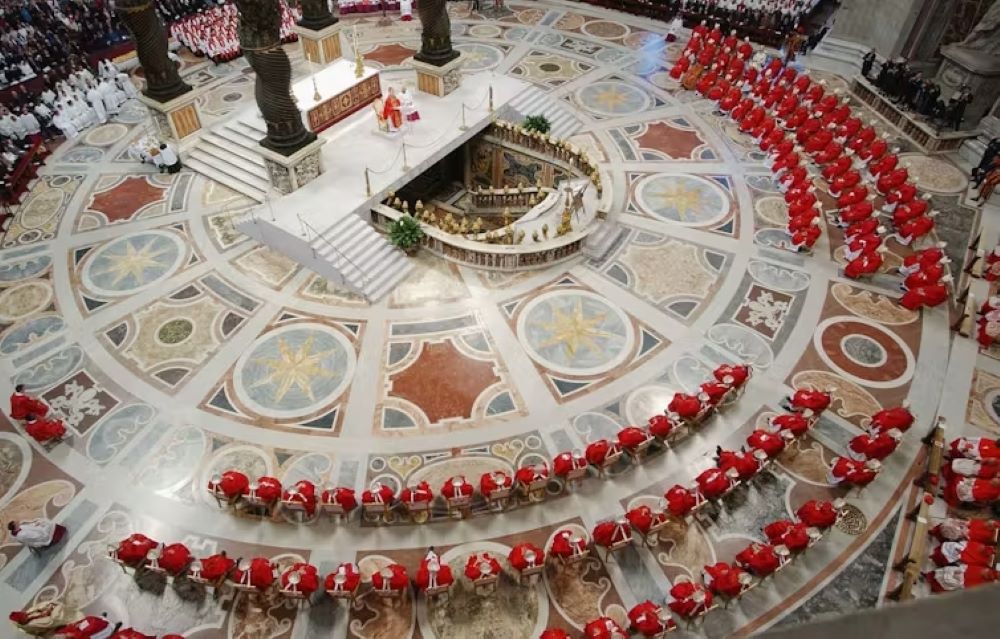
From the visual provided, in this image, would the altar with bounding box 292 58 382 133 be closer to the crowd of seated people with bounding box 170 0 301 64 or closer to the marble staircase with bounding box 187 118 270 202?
the marble staircase with bounding box 187 118 270 202

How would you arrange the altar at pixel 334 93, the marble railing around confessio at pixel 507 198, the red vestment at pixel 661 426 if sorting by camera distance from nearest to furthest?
the red vestment at pixel 661 426 → the altar at pixel 334 93 → the marble railing around confessio at pixel 507 198

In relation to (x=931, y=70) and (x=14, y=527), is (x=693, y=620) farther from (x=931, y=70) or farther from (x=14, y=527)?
(x=931, y=70)

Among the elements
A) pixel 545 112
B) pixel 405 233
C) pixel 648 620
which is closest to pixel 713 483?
pixel 648 620

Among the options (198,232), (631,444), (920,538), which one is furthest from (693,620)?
(198,232)

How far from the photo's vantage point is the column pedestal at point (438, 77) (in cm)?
2047

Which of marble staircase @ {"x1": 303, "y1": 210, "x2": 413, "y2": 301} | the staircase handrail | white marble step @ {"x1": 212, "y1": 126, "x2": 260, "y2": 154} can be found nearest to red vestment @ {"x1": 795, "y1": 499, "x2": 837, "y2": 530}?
marble staircase @ {"x1": 303, "y1": 210, "x2": 413, "y2": 301}

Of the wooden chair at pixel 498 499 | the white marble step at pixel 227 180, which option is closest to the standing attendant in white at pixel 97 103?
the white marble step at pixel 227 180

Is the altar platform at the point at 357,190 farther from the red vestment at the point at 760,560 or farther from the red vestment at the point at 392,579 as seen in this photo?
the red vestment at the point at 760,560

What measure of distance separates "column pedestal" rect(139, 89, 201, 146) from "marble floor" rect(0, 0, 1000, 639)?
162cm

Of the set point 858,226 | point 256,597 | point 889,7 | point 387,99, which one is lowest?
point 256,597

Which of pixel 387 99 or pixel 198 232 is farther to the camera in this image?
pixel 387 99

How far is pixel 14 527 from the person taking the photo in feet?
34.1

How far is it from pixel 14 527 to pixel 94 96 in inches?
632

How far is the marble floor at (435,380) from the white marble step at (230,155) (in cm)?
107
